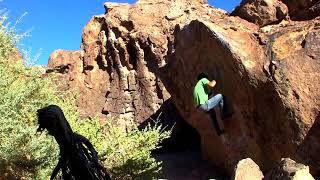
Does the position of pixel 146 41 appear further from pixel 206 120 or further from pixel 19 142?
pixel 19 142

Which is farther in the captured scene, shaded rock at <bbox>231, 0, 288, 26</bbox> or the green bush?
shaded rock at <bbox>231, 0, 288, 26</bbox>

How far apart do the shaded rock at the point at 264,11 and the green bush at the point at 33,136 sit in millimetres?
4348

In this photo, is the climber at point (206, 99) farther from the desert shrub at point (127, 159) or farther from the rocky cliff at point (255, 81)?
the desert shrub at point (127, 159)

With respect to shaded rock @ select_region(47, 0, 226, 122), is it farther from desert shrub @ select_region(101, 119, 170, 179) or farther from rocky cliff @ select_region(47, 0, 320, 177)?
desert shrub @ select_region(101, 119, 170, 179)

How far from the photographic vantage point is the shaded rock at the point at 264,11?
414 inches

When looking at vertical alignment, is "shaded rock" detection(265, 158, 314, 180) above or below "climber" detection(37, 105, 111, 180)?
below

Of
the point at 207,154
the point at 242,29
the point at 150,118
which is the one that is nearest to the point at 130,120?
the point at 150,118

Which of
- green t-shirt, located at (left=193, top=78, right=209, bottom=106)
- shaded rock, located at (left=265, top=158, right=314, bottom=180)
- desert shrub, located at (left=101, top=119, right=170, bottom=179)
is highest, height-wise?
green t-shirt, located at (left=193, top=78, right=209, bottom=106)

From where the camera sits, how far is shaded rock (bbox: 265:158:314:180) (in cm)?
591

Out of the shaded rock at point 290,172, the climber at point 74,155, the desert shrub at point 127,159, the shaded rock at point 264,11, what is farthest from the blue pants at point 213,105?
the climber at point 74,155

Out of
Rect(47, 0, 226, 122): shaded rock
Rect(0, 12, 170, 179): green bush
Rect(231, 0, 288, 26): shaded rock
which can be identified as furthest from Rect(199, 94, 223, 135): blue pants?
Rect(47, 0, 226, 122): shaded rock

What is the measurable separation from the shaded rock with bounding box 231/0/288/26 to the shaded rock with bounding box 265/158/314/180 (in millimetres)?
4912

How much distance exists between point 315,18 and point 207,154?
16.9 feet

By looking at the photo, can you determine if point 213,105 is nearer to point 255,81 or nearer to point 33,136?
point 255,81
